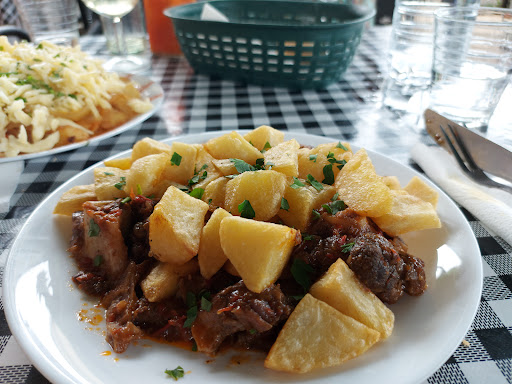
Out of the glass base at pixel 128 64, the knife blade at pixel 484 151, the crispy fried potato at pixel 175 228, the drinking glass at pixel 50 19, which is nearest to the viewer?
the crispy fried potato at pixel 175 228

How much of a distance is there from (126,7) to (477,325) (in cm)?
404

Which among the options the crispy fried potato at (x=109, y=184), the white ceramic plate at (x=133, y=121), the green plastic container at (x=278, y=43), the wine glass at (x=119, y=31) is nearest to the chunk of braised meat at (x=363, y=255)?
the crispy fried potato at (x=109, y=184)

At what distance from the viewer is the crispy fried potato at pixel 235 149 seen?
1.68 metres

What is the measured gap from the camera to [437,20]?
2736mm

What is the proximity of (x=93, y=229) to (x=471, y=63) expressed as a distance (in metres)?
2.65

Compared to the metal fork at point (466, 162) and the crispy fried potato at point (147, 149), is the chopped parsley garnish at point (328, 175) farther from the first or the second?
the metal fork at point (466, 162)

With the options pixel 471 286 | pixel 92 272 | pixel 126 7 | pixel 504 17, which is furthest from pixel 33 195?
pixel 504 17

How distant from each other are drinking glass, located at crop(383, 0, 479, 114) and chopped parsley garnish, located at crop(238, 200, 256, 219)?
2.51 meters

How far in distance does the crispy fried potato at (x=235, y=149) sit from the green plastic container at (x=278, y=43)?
6.78 feet

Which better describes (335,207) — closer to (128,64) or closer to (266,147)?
(266,147)

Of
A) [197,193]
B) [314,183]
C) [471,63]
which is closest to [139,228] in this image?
[197,193]

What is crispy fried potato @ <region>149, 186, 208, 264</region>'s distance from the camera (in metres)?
1.29

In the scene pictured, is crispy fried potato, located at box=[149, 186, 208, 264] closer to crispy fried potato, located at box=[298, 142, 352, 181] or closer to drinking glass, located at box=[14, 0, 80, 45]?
crispy fried potato, located at box=[298, 142, 352, 181]

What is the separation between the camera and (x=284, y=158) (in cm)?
156
